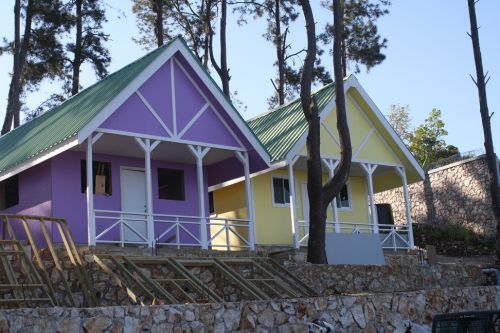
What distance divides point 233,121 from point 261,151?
1122 mm

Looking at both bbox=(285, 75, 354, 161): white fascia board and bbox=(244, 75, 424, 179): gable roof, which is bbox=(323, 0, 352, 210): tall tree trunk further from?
bbox=(244, 75, 424, 179): gable roof

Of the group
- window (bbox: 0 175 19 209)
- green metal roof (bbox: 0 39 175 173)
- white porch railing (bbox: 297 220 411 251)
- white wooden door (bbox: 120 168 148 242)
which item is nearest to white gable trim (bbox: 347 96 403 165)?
white porch railing (bbox: 297 220 411 251)

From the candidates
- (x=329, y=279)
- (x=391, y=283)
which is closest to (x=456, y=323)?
(x=329, y=279)

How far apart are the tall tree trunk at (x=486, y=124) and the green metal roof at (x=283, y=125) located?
469 cm

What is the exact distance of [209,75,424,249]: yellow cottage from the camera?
22594 mm

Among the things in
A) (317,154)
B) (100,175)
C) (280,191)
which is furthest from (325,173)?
(100,175)

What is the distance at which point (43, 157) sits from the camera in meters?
16.4

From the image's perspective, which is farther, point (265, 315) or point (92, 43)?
point (92, 43)

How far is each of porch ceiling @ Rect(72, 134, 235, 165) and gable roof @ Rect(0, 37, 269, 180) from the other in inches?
32.8

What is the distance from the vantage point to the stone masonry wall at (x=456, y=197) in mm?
29906

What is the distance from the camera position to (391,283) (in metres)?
18.9

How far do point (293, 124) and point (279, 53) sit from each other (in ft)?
39.7

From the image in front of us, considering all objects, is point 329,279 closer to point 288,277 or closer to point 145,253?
point 288,277

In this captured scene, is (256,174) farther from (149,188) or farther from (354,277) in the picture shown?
(149,188)
